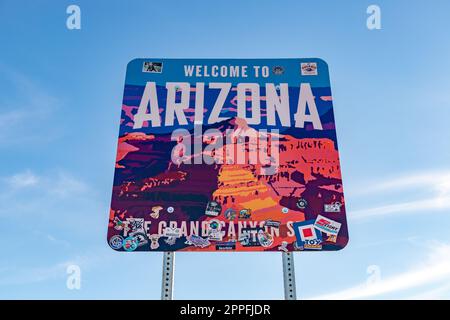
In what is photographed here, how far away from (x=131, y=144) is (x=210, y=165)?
2.24 ft

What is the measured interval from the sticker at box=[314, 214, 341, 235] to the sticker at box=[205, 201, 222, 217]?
29.8 inches

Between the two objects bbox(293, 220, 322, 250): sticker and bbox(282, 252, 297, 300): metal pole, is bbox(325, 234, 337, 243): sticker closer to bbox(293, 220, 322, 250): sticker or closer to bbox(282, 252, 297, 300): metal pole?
bbox(293, 220, 322, 250): sticker

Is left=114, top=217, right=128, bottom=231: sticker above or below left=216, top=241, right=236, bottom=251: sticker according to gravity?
above

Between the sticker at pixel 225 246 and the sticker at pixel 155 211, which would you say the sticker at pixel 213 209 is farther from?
the sticker at pixel 155 211

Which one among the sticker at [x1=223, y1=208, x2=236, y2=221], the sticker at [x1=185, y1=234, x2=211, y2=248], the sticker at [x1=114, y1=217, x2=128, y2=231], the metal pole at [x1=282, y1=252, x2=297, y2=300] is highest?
the sticker at [x1=223, y1=208, x2=236, y2=221]

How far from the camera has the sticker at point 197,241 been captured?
10.5 ft

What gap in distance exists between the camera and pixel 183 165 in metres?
3.52

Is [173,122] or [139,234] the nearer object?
[139,234]

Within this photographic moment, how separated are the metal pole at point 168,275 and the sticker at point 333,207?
1.23 meters

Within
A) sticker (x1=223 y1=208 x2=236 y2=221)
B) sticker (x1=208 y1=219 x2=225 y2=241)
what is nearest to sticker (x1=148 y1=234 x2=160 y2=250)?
sticker (x1=208 y1=219 x2=225 y2=241)

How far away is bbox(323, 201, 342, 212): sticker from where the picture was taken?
132 inches
